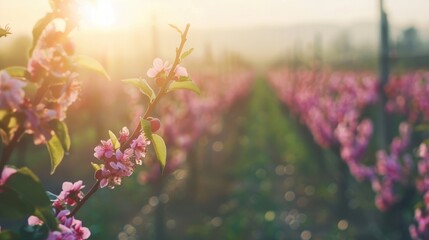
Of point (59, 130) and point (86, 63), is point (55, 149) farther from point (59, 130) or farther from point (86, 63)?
point (86, 63)

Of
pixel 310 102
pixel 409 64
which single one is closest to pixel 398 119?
pixel 310 102

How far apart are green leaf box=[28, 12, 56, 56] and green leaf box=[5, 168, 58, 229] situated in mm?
327

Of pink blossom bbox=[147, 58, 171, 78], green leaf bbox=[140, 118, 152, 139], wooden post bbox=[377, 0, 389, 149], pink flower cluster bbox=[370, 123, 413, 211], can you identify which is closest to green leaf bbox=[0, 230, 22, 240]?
green leaf bbox=[140, 118, 152, 139]

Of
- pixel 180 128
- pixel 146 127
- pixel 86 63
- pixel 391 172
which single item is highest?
pixel 86 63

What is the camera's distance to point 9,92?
1266 millimetres

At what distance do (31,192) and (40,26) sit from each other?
44 cm

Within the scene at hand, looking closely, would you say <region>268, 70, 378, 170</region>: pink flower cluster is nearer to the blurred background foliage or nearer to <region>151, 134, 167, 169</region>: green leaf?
the blurred background foliage

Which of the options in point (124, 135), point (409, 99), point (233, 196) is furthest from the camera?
point (409, 99)

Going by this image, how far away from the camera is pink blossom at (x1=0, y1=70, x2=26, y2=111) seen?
126 cm

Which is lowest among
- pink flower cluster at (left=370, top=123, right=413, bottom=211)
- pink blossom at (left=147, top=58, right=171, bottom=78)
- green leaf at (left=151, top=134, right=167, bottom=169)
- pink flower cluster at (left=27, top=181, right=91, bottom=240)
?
pink flower cluster at (left=370, top=123, right=413, bottom=211)

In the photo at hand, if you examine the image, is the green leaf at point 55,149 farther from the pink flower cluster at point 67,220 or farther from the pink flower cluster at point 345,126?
the pink flower cluster at point 345,126

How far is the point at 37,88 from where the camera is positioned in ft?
4.67

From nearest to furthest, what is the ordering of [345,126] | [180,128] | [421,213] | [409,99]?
[421,213]
[345,126]
[180,128]
[409,99]

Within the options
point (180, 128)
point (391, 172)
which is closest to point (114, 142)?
point (391, 172)
